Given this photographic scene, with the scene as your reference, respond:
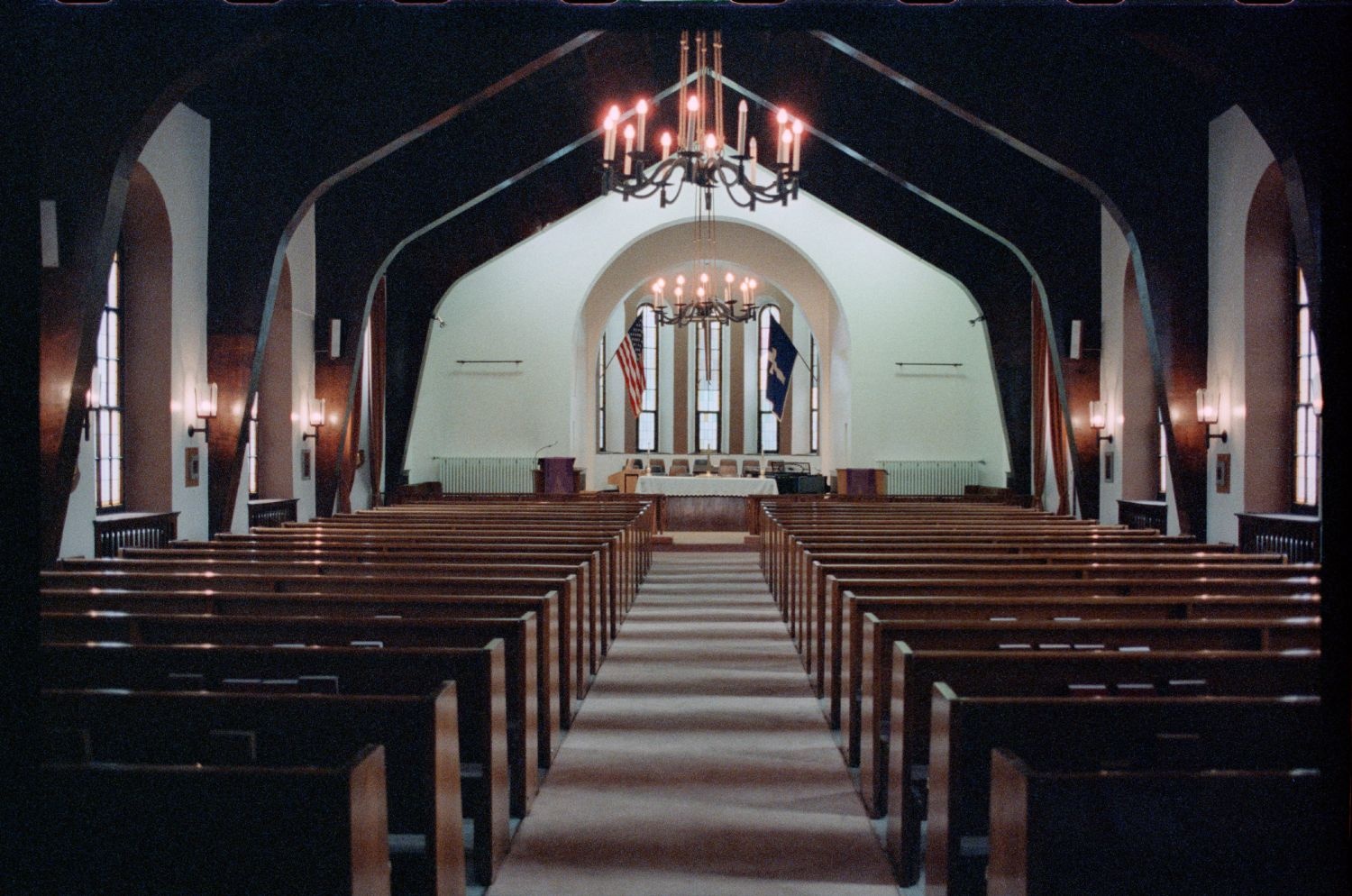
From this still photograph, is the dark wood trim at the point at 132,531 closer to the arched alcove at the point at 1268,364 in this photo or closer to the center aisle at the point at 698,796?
the center aisle at the point at 698,796

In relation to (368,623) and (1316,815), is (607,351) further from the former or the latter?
(1316,815)

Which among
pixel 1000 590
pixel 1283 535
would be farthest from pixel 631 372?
pixel 1000 590

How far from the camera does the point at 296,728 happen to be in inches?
84.6

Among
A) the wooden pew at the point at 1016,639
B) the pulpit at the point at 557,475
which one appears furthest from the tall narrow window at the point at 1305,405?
the pulpit at the point at 557,475

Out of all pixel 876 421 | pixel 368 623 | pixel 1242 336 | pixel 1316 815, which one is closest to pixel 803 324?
pixel 876 421

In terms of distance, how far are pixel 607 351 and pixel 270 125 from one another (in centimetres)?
1258

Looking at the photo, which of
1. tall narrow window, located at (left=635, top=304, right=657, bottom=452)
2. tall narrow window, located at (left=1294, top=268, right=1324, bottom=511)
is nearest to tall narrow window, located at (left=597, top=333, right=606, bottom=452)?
tall narrow window, located at (left=635, top=304, right=657, bottom=452)

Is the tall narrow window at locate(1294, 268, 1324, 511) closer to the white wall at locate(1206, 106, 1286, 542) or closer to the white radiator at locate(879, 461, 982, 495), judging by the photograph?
the white wall at locate(1206, 106, 1286, 542)

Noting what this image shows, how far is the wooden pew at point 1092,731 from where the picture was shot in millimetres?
2215

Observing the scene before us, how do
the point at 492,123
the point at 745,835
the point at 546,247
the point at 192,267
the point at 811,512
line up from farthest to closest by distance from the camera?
1. the point at 546,247
2. the point at 492,123
3. the point at 811,512
4. the point at 192,267
5. the point at 745,835

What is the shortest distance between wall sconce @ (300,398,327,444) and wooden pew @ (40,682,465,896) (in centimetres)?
796

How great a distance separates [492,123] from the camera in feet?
31.1

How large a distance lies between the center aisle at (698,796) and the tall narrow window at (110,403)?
4045mm

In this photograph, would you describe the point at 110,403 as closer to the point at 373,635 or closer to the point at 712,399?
the point at 373,635
